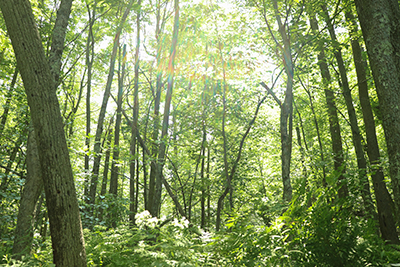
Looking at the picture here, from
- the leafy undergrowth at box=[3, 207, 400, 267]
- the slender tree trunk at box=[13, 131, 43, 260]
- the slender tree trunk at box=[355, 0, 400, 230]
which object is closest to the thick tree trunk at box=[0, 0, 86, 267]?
the leafy undergrowth at box=[3, 207, 400, 267]

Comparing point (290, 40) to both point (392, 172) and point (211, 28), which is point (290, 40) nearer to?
point (211, 28)

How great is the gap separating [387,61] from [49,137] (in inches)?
140

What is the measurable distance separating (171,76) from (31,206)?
6.19 m

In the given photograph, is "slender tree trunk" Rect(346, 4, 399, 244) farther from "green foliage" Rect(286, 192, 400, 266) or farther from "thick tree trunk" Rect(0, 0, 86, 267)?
"thick tree trunk" Rect(0, 0, 86, 267)

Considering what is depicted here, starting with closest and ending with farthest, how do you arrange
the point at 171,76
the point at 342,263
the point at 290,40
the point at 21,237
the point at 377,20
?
the point at 342,263, the point at 377,20, the point at 21,237, the point at 290,40, the point at 171,76

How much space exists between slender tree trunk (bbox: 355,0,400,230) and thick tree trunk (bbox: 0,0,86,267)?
10.5 ft

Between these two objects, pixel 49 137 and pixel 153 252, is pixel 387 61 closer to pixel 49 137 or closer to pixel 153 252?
pixel 153 252

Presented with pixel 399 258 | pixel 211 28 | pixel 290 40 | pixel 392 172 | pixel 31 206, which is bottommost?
pixel 399 258

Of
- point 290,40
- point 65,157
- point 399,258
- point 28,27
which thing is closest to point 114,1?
point 28,27

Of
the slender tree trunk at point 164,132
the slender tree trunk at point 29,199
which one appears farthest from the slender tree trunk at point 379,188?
the slender tree trunk at point 29,199

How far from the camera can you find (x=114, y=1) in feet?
17.9

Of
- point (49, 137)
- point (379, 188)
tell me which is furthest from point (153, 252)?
point (379, 188)

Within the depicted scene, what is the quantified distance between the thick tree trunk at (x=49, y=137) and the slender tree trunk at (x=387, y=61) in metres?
3.21

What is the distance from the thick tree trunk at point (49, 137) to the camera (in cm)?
275
